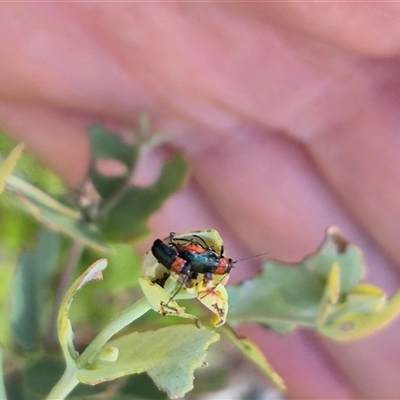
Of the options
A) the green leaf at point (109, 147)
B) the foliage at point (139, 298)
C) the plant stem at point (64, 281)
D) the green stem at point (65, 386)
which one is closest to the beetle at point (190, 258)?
the foliage at point (139, 298)

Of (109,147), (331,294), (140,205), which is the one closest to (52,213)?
(140,205)

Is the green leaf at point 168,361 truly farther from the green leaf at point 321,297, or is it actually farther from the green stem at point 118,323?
the green leaf at point 321,297

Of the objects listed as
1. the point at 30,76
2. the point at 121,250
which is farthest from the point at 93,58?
the point at 121,250

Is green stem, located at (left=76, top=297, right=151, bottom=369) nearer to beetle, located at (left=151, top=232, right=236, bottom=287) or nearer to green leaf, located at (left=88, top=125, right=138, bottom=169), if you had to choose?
beetle, located at (left=151, top=232, right=236, bottom=287)

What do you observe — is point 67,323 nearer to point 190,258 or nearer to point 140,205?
point 190,258

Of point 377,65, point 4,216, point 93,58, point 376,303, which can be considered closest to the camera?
point 376,303

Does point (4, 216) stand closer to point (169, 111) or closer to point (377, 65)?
point (169, 111)

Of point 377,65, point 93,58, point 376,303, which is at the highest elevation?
point 377,65
